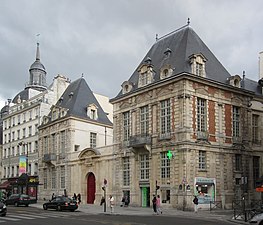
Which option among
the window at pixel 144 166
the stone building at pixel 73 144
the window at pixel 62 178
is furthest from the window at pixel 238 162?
the window at pixel 62 178

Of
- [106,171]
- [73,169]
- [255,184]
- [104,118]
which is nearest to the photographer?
[255,184]

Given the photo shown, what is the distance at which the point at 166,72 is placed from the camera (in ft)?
126

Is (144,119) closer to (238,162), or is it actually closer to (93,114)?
(238,162)

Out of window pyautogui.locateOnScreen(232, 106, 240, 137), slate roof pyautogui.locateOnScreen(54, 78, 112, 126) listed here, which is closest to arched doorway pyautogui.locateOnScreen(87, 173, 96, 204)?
slate roof pyautogui.locateOnScreen(54, 78, 112, 126)

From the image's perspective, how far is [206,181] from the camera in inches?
1435

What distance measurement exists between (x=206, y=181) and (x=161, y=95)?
879 cm

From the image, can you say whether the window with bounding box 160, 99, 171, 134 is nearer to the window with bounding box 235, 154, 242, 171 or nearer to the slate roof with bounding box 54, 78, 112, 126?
the window with bounding box 235, 154, 242, 171

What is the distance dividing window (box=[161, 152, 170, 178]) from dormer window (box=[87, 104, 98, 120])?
20522 mm

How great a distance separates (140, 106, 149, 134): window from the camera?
4005 centimetres

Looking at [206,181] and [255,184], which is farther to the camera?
[255,184]

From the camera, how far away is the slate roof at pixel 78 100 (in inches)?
2165

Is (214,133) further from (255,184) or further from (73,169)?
(73,169)

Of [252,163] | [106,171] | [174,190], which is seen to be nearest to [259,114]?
[252,163]

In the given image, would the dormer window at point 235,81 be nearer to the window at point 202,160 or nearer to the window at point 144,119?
the window at point 202,160
